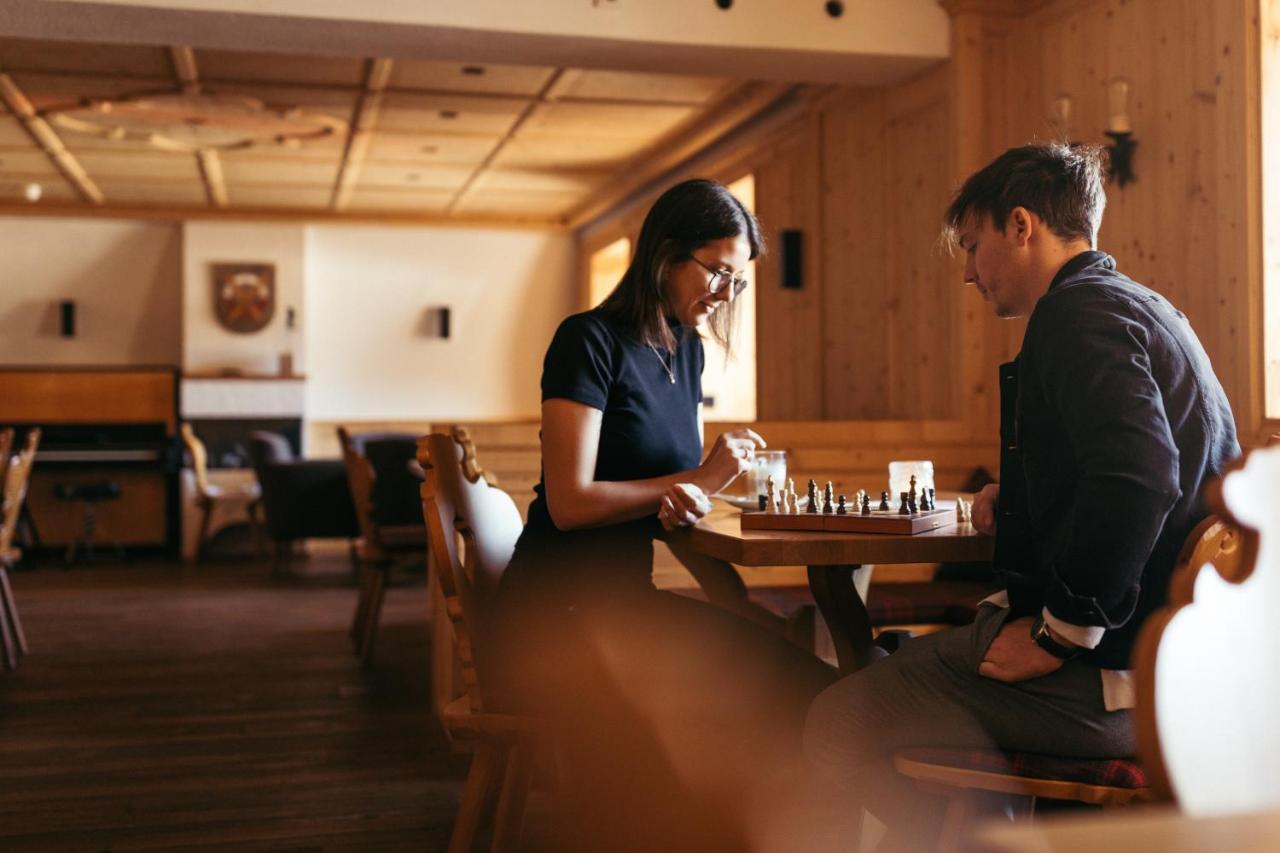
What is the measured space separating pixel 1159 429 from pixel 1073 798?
20.2 inches

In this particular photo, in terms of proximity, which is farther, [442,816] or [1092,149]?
[442,816]

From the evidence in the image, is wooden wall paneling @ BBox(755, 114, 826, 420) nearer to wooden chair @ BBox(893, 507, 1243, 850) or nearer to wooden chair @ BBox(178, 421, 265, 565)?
wooden chair @ BBox(178, 421, 265, 565)

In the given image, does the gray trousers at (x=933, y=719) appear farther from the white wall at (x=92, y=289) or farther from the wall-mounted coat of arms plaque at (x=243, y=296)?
the white wall at (x=92, y=289)

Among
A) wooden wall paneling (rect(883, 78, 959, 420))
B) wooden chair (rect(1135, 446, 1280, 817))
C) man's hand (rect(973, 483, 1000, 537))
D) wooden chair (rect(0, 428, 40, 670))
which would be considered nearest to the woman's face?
man's hand (rect(973, 483, 1000, 537))

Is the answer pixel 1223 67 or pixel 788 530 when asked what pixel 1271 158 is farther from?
pixel 788 530

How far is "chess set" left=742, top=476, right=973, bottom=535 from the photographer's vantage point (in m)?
2.04

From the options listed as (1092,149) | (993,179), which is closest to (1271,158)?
(1092,149)

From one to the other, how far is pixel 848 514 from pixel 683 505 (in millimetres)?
281

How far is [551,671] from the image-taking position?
84.0 inches

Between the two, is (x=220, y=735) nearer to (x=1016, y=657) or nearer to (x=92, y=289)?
(x=1016, y=657)

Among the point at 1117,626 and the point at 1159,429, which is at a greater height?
the point at 1159,429

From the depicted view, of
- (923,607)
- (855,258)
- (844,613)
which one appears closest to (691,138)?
(855,258)

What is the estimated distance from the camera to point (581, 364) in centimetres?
209

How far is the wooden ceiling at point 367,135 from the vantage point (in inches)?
275
